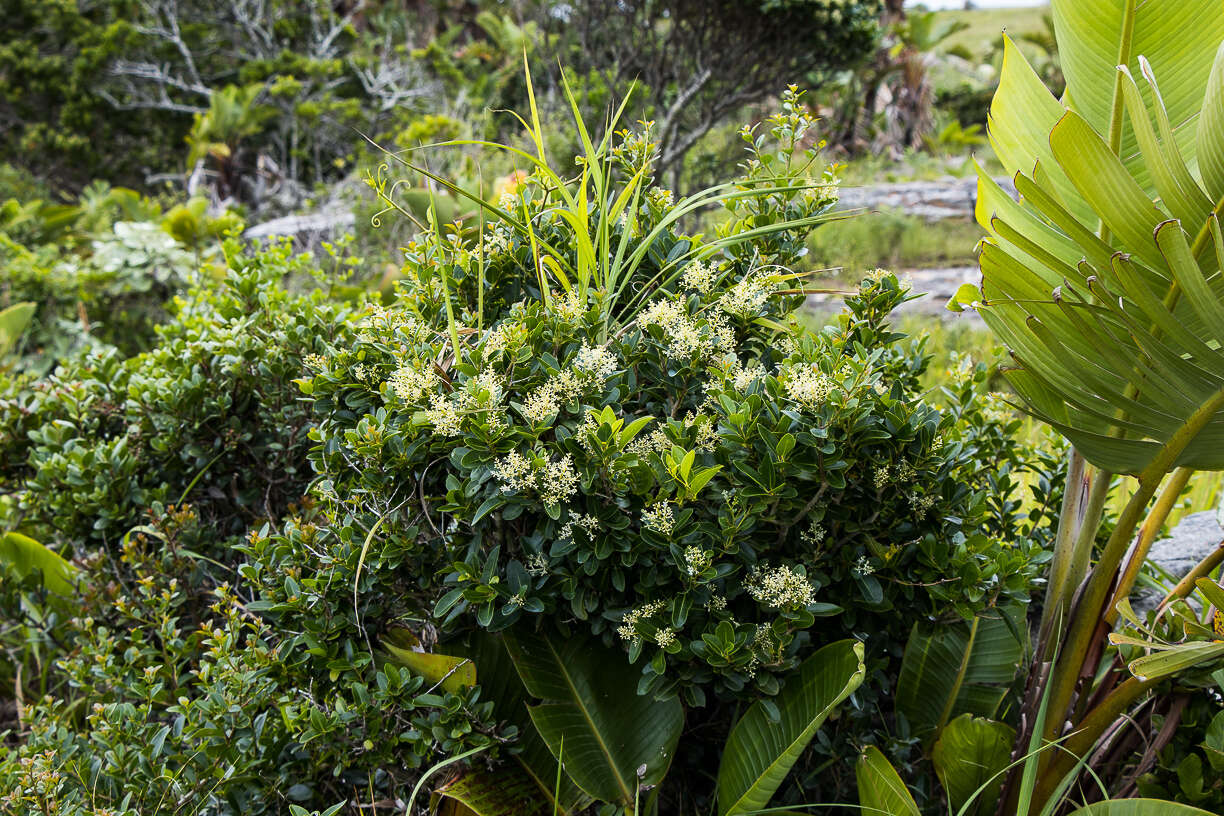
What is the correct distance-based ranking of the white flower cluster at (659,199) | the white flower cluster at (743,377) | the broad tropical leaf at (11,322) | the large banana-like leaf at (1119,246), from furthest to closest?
the broad tropical leaf at (11,322), the white flower cluster at (659,199), the white flower cluster at (743,377), the large banana-like leaf at (1119,246)

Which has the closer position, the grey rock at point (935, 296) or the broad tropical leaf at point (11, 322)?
the broad tropical leaf at point (11, 322)

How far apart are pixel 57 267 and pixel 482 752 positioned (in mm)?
5919

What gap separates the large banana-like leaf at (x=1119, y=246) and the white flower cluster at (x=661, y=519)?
642mm

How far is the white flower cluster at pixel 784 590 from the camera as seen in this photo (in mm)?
1535

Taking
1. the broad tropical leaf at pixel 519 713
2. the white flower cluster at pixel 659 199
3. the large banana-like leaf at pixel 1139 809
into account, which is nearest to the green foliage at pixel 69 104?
the white flower cluster at pixel 659 199

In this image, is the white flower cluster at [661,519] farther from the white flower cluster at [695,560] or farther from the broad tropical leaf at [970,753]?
the broad tropical leaf at [970,753]

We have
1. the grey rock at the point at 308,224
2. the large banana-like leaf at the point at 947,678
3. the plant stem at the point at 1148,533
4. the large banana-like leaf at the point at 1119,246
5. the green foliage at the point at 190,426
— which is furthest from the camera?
the grey rock at the point at 308,224

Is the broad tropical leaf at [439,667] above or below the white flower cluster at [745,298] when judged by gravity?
below

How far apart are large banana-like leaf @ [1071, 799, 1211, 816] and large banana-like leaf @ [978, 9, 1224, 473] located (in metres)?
0.56

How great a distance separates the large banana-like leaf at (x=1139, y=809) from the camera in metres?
1.41

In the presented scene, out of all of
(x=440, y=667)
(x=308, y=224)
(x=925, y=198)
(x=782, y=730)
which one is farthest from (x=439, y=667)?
(x=925, y=198)

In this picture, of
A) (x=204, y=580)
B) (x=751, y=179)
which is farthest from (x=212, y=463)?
(x=751, y=179)

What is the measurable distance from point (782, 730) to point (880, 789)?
0.66ft

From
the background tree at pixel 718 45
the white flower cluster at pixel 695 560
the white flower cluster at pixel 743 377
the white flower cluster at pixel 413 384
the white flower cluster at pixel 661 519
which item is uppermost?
the background tree at pixel 718 45
